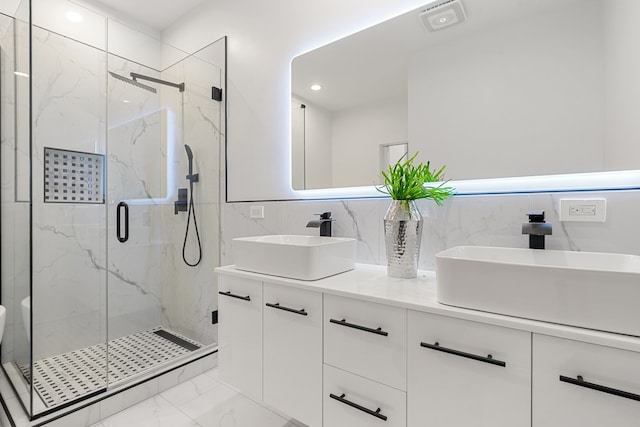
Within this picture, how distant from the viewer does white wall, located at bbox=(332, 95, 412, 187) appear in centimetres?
159

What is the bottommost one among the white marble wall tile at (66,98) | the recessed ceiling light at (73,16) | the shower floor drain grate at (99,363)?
the shower floor drain grate at (99,363)

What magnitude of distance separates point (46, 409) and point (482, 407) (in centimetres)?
205

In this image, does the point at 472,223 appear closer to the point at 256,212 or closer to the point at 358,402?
the point at 358,402

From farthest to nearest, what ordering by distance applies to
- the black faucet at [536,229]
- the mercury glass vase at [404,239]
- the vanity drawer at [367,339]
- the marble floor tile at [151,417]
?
the marble floor tile at [151,417] < the mercury glass vase at [404,239] < the black faucet at [536,229] < the vanity drawer at [367,339]

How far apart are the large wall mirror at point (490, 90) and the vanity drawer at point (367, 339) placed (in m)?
0.74

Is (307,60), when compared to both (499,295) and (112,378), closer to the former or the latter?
(499,295)

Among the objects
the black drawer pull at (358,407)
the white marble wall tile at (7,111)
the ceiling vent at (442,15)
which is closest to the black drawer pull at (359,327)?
the black drawer pull at (358,407)

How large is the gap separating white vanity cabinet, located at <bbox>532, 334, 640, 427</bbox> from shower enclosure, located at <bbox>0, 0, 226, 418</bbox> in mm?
2101

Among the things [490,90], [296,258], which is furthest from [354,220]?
[490,90]

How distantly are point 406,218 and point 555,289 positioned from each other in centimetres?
63

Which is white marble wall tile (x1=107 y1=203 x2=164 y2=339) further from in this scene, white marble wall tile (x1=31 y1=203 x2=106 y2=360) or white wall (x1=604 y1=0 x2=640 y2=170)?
white wall (x1=604 y1=0 x2=640 y2=170)

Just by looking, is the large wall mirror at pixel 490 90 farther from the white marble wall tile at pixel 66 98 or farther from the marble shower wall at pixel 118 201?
the white marble wall tile at pixel 66 98

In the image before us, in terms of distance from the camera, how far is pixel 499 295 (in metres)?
0.89

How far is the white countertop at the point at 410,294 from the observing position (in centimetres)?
75
